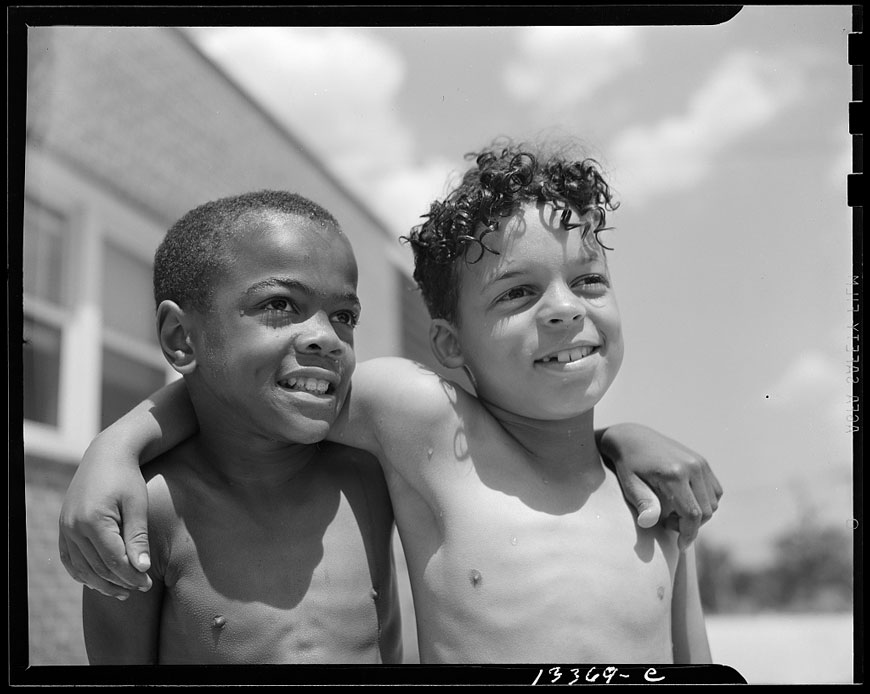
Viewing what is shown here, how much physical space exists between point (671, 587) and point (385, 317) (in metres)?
0.68

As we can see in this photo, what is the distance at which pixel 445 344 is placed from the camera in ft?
5.49

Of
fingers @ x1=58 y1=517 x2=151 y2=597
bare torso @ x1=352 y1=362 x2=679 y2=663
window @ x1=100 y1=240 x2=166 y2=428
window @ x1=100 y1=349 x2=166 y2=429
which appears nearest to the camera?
fingers @ x1=58 y1=517 x2=151 y2=597

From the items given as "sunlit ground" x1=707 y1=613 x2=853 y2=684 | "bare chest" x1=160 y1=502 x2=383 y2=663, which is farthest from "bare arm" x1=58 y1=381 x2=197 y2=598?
"sunlit ground" x1=707 y1=613 x2=853 y2=684

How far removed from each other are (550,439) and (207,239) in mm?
590

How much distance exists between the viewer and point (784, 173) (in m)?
1.64

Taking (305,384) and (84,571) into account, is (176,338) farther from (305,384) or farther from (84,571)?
(84,571)

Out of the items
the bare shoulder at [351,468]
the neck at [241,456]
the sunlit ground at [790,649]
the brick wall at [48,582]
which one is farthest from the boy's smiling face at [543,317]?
the brick wall at [48,582]

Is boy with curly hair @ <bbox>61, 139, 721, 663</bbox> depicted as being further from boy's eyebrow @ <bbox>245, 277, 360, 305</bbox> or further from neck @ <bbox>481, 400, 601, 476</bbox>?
boy's eyebrow @ <bbox>245, 277, 360, 305</bbox>

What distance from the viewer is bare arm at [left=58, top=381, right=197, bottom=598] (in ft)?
4.58

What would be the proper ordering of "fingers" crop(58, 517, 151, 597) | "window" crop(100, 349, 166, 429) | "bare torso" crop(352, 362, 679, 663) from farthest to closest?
1. "window" crop(100, 349, 166, 429)
2. "bare torso" crop(352, 362, 679, 663)
3. "fingers" crop(58, 517, 151, 597)

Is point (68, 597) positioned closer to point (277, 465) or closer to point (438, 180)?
point (277, 465)

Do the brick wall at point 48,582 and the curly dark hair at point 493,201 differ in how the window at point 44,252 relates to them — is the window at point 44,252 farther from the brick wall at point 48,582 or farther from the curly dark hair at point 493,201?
the curly dark hair at point 493,201

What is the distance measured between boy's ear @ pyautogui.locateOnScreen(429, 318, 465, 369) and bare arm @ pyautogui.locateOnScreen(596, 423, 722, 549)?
11.8 inches

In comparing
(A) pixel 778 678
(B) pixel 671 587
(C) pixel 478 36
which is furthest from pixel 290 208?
(A) pixel 778 678
